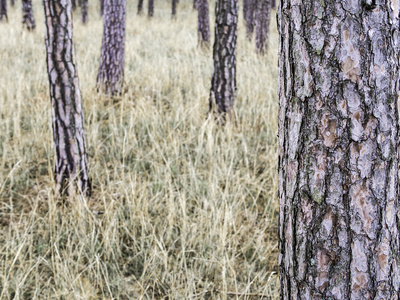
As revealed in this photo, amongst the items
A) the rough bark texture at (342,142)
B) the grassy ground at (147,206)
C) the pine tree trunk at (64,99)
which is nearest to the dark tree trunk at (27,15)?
the grassy ground at (147,206)

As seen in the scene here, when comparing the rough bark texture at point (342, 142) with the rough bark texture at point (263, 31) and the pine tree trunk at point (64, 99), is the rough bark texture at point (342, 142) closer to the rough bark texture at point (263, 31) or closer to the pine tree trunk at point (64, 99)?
the pine tree trunk at point (64, 99)

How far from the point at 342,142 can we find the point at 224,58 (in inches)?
142

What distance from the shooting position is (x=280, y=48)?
1275 mm

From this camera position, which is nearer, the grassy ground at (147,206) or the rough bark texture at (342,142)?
the rough bark texture at (342,142)

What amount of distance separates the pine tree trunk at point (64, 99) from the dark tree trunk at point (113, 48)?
7.54 feet

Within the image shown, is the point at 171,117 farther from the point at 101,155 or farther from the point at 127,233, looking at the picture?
the point at 127,233

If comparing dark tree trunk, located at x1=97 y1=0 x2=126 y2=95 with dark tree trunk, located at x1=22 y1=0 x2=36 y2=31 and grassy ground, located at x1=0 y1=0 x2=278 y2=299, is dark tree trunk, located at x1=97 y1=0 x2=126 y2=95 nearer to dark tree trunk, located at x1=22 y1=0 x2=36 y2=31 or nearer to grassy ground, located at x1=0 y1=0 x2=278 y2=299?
grassy ground, located at x1=0 y1=0 x2=278 y2=299

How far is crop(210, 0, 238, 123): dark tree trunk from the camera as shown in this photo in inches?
177

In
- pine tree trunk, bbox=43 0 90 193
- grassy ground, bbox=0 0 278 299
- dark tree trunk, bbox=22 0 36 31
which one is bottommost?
grassy ground, bbox=0 0 278 299

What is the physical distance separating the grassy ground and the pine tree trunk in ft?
0.54

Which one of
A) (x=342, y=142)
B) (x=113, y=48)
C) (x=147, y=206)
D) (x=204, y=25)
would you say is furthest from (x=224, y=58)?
(x=204, y=25)

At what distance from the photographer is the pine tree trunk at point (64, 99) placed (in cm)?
300

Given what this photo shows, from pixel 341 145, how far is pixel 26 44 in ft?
28.6

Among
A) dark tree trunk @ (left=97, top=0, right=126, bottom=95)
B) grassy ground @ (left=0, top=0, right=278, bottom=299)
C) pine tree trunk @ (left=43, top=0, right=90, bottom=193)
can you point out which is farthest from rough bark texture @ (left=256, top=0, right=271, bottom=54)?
pine tree trunk @ (left=43, top=0, right=90, bottom=193)
